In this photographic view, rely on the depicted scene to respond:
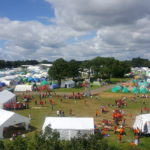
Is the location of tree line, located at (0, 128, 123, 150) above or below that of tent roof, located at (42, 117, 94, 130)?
above

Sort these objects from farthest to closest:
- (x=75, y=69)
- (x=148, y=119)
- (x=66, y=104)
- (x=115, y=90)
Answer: (x=75, y=69) < (x=115, y=90) < (x=66, y=104) < (x=148, y=119)

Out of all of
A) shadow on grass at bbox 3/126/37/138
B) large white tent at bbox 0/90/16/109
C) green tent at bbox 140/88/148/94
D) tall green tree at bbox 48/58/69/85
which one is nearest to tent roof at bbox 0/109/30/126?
shadow on grass at bbox 3/126/37/138

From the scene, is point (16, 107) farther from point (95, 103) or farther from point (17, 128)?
point (95, 103)

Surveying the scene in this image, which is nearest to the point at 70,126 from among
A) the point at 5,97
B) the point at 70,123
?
the point at 70,123

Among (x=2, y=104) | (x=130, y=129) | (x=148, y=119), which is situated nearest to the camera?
(x=148, y=119)

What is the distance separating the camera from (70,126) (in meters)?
14.7

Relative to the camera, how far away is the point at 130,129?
17594 mm

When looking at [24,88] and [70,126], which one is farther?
[24,88]

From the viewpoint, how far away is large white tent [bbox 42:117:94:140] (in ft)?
47.4

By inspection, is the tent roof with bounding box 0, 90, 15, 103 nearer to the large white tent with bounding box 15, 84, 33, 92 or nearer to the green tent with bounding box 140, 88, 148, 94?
the large white tent with bounding box 15, 84, 33, 92

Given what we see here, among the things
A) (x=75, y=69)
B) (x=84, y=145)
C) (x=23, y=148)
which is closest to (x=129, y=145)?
(x=84, y=145)

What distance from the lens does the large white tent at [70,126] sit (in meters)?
14.4

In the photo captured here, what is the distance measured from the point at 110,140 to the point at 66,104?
14353 millimetres

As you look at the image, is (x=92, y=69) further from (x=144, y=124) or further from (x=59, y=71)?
(x=144, y=124)
